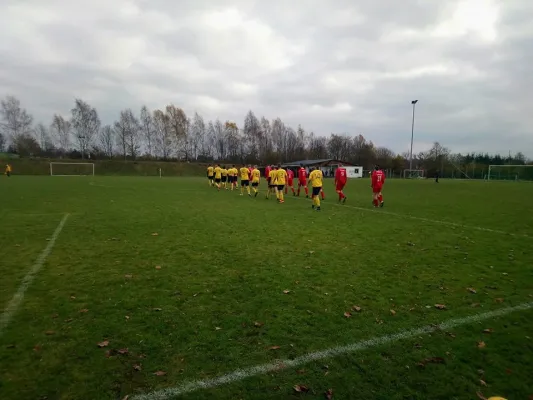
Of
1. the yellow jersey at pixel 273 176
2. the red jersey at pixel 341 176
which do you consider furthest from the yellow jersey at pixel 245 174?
the red jersey at pixel 341 176

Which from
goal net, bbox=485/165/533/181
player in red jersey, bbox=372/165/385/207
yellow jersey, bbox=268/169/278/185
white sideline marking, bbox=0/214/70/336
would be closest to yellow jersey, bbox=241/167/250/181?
yellow jersey, bbox=268/169/278/185

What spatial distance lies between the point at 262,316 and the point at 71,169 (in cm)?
7364

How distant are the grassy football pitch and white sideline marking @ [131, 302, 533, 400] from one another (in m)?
0.02

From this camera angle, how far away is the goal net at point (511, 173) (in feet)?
184

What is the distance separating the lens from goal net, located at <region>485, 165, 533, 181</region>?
56184 millimetres

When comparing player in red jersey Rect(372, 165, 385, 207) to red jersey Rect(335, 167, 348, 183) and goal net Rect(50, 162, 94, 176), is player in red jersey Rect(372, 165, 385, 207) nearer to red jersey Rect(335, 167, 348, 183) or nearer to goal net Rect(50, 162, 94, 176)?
red jersey Rect(335, 167, 348, 183)

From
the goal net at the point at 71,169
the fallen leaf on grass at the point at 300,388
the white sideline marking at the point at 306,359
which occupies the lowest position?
the fallen leaf on grass at the point at 300,388

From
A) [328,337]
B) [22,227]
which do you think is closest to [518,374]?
[328,337]

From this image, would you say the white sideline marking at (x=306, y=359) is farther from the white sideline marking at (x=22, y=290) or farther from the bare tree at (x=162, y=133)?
the bare tree at (x=162, y=133)

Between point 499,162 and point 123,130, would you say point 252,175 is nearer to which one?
point 123,130

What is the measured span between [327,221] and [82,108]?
8671cm

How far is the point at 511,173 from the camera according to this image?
5928 cm

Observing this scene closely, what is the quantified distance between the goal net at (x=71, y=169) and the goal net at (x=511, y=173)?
82148 millimetres

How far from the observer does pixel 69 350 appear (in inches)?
137
